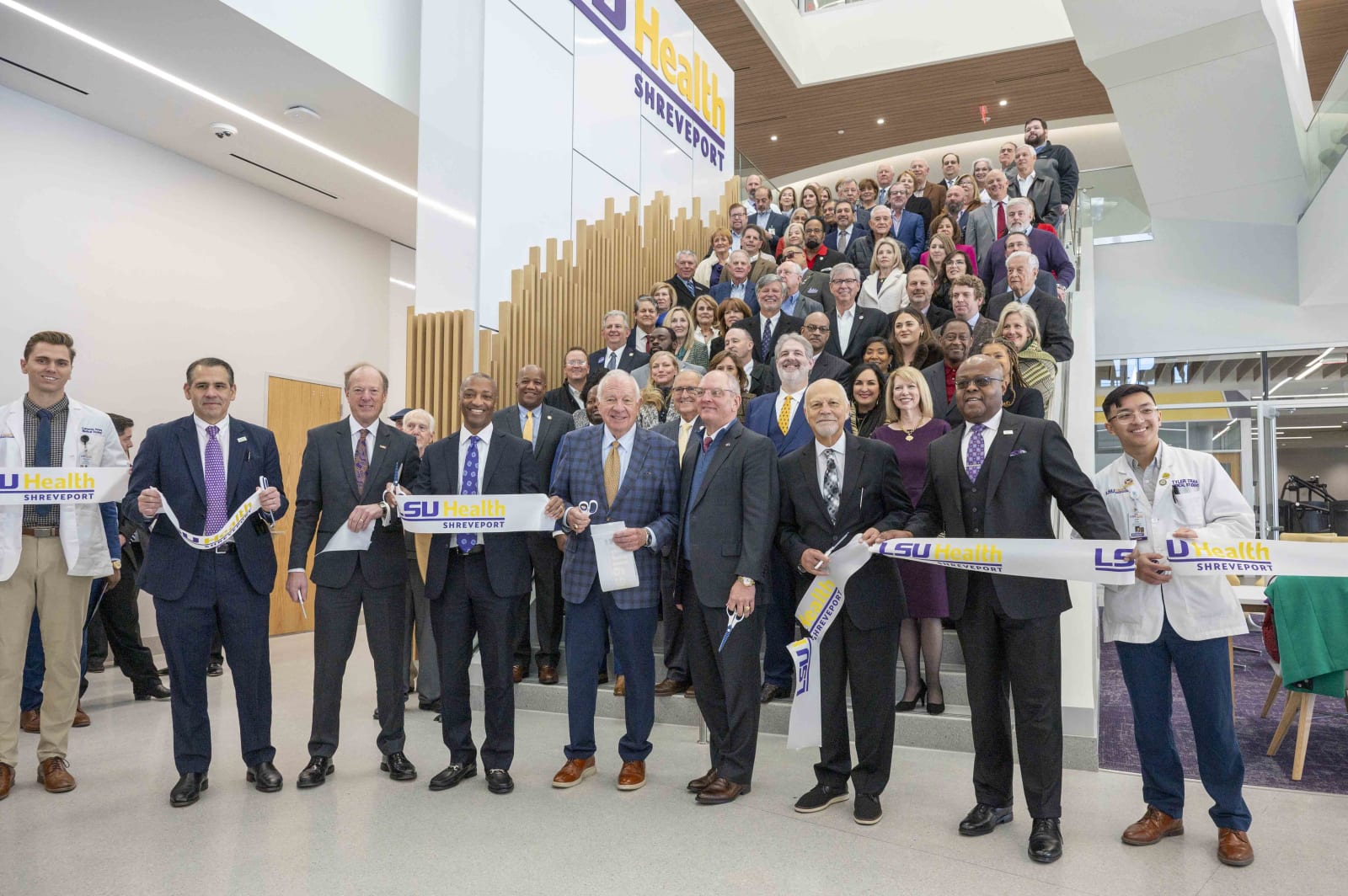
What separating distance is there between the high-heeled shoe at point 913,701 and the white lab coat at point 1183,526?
1411 millimetres

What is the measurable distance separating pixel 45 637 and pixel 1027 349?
533cm

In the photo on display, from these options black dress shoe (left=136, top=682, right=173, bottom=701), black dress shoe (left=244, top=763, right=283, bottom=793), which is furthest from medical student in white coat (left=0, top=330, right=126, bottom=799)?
black dress shoe (left=136, top=682, right=173, bottom=701)

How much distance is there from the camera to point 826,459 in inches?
151

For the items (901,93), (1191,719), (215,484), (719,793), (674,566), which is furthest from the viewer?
(901,93)

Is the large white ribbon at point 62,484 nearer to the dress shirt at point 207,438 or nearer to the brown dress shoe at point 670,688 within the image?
the dress shirt at point 207,438

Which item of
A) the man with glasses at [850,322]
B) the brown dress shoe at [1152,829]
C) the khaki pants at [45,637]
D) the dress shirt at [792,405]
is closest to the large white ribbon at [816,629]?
the brown dress shoe at [1152,829]

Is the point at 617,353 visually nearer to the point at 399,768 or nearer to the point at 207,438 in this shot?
the point at 207,438

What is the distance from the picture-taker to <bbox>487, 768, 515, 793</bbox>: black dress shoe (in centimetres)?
394

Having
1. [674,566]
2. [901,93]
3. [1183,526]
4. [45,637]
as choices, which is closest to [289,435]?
[45,637]

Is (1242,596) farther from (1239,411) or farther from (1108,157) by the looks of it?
(1108,157)

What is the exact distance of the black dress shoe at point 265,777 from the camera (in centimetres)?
399

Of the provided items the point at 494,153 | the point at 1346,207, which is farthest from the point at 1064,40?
the point at 494,153

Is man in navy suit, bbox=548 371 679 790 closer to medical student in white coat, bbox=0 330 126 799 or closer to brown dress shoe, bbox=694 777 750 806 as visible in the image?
brown dress shoe, bbox=694 777 750 806

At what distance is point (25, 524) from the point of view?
4.09 m
